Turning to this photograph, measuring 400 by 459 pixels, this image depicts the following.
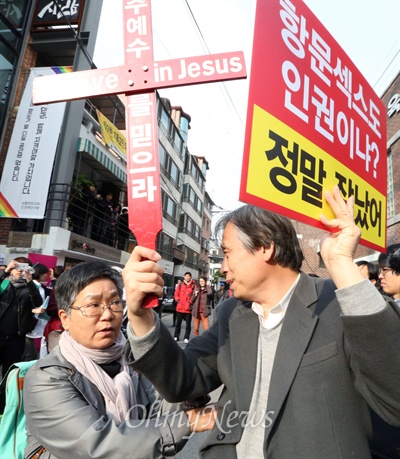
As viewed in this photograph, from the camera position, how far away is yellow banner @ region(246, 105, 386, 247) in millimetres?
1282

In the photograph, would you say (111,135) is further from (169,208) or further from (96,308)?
(169,208)

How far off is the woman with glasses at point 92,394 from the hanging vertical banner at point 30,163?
757cm

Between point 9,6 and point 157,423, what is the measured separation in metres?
12.0

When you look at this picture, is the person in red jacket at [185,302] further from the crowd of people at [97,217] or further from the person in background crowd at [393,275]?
the person in background crowd at [393,275]

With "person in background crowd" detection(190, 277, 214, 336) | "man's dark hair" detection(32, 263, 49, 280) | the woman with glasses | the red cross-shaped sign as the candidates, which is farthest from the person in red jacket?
the red cross-shaped sign

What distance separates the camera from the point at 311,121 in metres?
1.52

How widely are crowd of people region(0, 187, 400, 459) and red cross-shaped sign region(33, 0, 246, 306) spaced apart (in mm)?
522

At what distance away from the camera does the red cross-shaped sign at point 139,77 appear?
128 centimetres

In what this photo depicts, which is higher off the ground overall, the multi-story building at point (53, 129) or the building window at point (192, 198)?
the building window at point (192, 198)

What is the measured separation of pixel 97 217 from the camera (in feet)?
40.0

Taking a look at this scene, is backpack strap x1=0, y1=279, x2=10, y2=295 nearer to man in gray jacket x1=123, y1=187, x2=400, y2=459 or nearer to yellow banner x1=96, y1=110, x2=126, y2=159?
man in gray jacket x1=123, y1=187, x2=400, y2=459

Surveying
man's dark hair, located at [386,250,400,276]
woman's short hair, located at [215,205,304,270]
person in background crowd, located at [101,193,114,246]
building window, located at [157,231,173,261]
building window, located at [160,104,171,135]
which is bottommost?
woman's short hair, located at [215,205,304,270]

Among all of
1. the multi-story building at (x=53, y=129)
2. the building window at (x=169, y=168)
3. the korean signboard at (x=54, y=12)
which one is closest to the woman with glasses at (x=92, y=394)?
the multi-story building at (x=53, y=129)

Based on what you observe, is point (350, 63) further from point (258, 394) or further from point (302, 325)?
point (258, 394)
